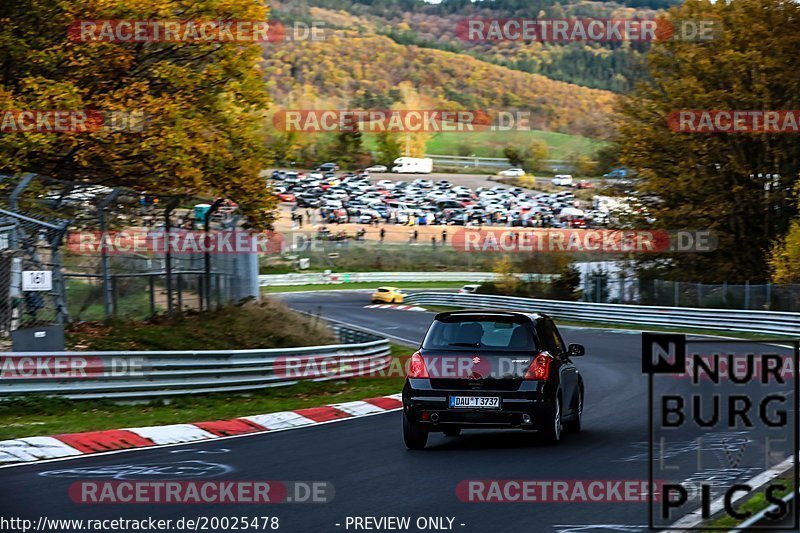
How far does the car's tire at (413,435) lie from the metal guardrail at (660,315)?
75.9 ft

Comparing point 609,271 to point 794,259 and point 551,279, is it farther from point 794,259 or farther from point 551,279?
point 794,259

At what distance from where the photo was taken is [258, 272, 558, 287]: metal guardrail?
71938 millimetres

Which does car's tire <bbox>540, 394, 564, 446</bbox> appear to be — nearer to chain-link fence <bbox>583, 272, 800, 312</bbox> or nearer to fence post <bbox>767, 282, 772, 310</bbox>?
chain-link fence <bbox>583, 272, 800, 312</bbox>

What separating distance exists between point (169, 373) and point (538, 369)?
757cm

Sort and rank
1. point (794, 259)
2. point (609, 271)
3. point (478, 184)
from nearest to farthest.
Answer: point (794, 259) → point (609, 271) → point (478, 184)

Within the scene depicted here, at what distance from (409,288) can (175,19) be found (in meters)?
47.9

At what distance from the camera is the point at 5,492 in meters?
9.41

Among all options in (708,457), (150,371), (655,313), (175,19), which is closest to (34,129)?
(175,19)
